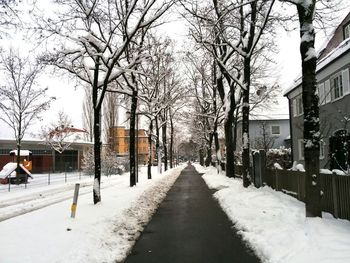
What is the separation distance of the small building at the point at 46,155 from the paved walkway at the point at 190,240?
1526 inches

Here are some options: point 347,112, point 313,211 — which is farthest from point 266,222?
point 347,112

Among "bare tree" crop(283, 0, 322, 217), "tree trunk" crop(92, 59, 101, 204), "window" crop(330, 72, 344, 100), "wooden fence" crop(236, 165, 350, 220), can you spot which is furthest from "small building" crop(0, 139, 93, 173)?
"bare tree" crop(283, 0, 322, 217)

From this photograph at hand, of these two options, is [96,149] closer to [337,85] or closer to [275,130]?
[337,85]

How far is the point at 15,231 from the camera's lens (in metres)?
8.91

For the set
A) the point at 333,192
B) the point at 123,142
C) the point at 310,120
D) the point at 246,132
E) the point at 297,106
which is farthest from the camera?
the point at 123,142

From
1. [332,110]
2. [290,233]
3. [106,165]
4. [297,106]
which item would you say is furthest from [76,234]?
[106,165]

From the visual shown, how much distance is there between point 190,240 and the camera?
863cm

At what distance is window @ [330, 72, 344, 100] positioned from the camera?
69.7 feet

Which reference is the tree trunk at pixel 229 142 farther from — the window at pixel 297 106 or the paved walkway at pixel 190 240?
the paved walkway at pixel 190 240

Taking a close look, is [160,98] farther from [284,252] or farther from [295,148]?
[284,252]

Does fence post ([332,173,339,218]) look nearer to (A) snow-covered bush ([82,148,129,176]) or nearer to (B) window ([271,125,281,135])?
(A) snow-covered bush ([82,148,129,176])

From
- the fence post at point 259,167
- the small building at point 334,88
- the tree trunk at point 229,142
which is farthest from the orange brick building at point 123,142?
the fence post at point 259,167

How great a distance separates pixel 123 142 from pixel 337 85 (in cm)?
7646

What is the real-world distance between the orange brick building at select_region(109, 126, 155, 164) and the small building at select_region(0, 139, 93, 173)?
14.8 ft
